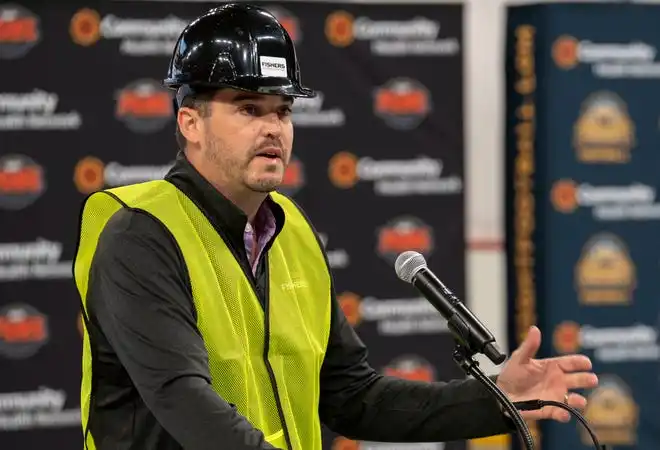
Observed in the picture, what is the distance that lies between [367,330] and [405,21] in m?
1.29

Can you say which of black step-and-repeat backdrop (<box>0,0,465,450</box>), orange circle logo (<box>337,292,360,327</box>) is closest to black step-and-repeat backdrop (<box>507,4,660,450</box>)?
black step-and-repeat backdrop (<box>0,0,465,450</box>)

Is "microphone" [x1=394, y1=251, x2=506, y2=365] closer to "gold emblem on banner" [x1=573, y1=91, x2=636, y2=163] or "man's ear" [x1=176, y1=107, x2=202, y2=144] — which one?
"man's ear" [x1=176, y1=107, x2=202, y2=144]

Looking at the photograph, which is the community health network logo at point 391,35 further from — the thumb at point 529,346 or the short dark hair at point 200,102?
the thumb at point 529,346

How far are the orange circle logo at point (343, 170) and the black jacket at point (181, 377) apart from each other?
2320 mm

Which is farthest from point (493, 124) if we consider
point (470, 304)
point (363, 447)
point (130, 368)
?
point (130, 368)

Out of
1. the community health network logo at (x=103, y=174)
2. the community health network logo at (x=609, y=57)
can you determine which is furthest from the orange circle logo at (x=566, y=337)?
the community health network logo at (x=103, y=174)

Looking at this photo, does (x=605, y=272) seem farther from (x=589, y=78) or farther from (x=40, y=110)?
(x=40, y=110)

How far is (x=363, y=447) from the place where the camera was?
4949mm

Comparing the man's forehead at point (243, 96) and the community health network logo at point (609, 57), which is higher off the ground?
the man's forehead at point (243, 96)

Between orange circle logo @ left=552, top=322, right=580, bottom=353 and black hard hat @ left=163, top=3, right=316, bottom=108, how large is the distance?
303 cm

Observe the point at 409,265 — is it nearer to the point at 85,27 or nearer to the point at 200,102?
the point at 200,102

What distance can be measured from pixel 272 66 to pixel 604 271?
3.21 m

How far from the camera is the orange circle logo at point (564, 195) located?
5090 millimetres

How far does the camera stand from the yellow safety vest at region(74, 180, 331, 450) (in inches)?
86.0
